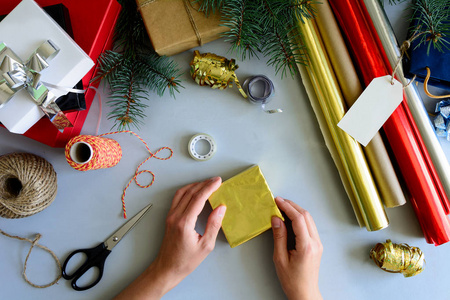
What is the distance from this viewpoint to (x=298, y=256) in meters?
0.78

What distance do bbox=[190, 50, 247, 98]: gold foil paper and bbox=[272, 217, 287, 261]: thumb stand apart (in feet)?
1.19

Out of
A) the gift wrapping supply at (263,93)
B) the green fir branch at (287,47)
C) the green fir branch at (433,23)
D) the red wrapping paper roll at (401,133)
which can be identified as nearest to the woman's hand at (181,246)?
the gift wrapping supply at (263,93)

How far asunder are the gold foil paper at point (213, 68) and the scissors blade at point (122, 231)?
0.38 metres

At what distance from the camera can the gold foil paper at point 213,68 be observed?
0.79m

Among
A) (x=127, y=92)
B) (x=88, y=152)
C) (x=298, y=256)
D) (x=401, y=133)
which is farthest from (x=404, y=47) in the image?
(x=88, y=152)

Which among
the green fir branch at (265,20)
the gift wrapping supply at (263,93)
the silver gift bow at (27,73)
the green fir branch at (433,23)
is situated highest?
the silver gift bow at (27,73)

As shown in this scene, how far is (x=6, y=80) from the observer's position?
0.60 meters

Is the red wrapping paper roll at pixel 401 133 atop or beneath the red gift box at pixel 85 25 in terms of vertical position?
beneath

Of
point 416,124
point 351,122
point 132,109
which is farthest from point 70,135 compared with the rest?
point 416,124

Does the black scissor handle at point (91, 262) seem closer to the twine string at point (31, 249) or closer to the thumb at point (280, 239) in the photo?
the twine string at point (31, 249)

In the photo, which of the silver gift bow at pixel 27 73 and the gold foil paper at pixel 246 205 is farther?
the gold foil paper at pixel 246 205

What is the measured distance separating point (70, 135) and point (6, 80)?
232 millimetres

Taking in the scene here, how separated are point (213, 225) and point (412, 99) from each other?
57cm

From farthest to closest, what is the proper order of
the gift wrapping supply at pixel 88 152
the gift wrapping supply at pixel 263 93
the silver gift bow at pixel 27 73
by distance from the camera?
the gift wrapping supply at pixel 263 93 < the gift wrapping supply at pixel 88 152 < the silver gift bow at pixel 27 73
